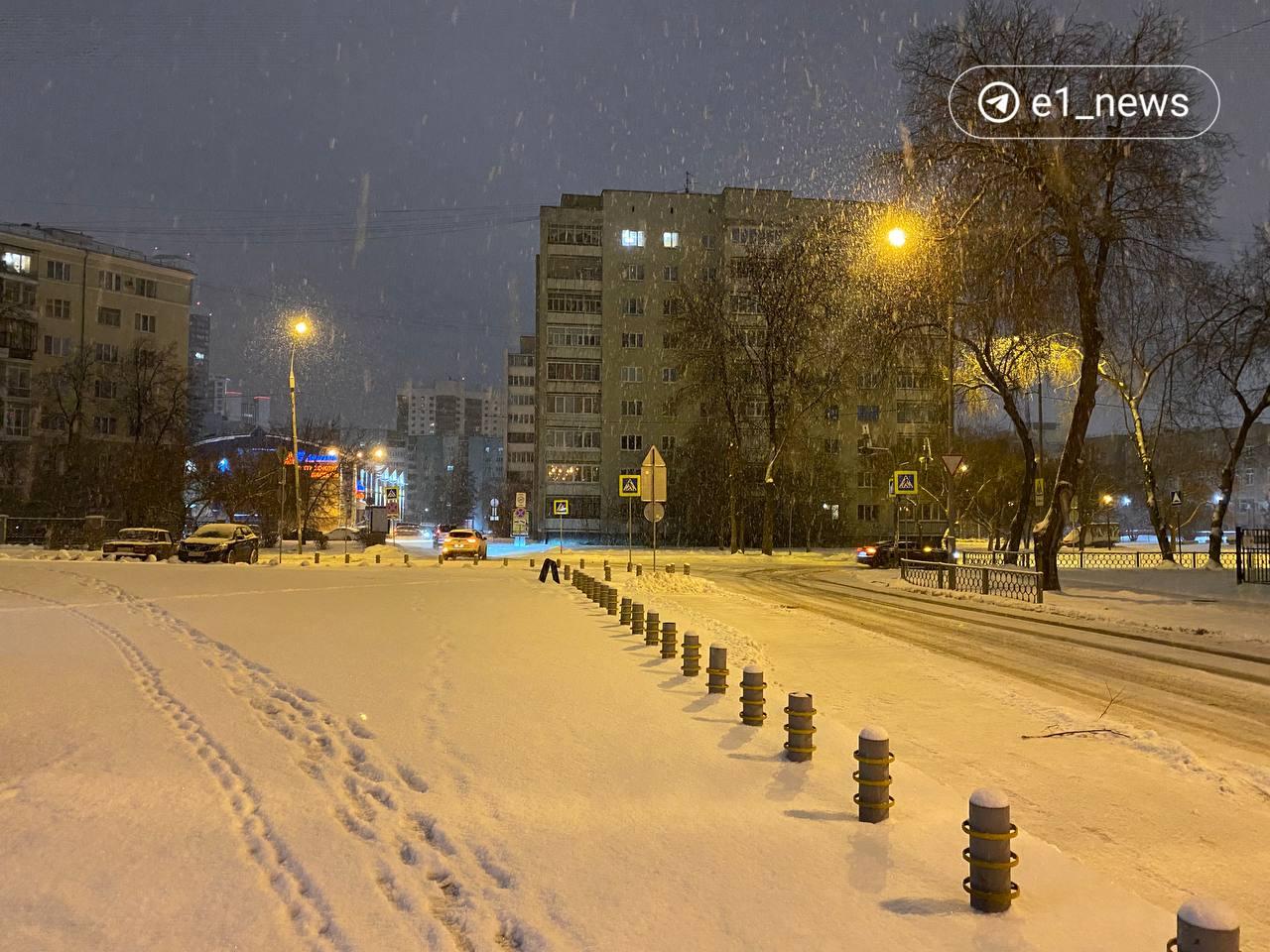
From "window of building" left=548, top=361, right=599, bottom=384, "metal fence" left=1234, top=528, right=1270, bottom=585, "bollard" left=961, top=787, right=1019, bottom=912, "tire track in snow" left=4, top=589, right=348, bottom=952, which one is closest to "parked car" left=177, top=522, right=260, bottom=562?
"tire track in snow" left=4, top=589, right=348, bottom=952

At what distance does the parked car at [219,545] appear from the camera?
110 feet

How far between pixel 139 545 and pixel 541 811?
33.3m

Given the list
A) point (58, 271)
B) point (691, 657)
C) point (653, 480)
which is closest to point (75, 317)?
point (58, 271)

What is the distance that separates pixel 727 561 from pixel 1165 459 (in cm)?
4834

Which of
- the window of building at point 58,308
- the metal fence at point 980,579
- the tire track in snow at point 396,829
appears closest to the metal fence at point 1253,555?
the metal fence at point 980,579

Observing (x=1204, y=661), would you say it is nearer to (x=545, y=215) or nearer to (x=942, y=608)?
(x=942, y=608)

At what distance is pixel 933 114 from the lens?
23.4 metres

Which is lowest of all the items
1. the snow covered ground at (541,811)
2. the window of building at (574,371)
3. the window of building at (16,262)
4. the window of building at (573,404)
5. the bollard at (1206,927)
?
the snow covered ground at (541,811)

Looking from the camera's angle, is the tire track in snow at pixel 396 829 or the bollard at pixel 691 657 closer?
the tire track in snow at pixel 396 829

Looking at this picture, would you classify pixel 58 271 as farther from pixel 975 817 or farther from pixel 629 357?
pixel 975 817

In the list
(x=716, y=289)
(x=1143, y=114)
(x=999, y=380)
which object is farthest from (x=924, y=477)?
(x=1143, y=114)

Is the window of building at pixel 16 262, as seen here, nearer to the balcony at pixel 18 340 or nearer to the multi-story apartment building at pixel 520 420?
the balcony at pixel 18 340

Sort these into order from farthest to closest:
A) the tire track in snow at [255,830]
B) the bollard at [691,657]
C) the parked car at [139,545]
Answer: the parked car at [139,545] < the bollard at [691,657] < the tire track in snow at [255,830]

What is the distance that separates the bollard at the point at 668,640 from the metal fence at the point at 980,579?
13.0 m
